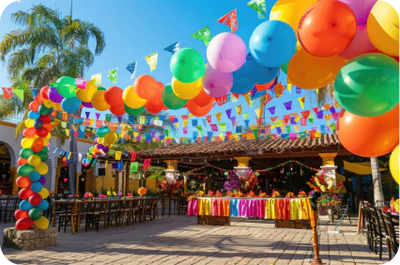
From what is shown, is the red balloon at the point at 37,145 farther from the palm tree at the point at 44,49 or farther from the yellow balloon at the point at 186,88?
the palm tree at the point at 44,49

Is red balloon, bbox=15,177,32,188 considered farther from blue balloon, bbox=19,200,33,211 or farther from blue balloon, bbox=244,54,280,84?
blue balloon, bbox=244,54,280,84

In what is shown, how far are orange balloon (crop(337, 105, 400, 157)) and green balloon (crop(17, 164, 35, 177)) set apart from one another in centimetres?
571

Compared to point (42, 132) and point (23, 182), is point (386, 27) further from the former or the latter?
point (23, 182)

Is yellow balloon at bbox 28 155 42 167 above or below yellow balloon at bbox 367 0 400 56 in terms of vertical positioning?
below

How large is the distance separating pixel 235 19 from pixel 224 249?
425 cm

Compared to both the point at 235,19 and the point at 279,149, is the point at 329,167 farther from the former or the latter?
the point at 235,19

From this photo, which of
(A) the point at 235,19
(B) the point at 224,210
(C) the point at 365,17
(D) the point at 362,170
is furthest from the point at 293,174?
(C) the point at 365,17

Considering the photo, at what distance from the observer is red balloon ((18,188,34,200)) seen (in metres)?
6.16

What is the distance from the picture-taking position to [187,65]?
423cm

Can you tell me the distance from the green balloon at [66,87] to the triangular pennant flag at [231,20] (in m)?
2.92

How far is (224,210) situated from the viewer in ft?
32.1

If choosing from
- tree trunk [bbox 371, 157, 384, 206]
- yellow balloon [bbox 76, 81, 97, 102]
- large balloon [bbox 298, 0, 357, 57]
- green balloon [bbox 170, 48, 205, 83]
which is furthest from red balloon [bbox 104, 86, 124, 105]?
tree trunk [bbox 371, 157, 384, 206]

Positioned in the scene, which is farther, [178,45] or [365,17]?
[178,45]

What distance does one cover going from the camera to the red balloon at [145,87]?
16.6ft
